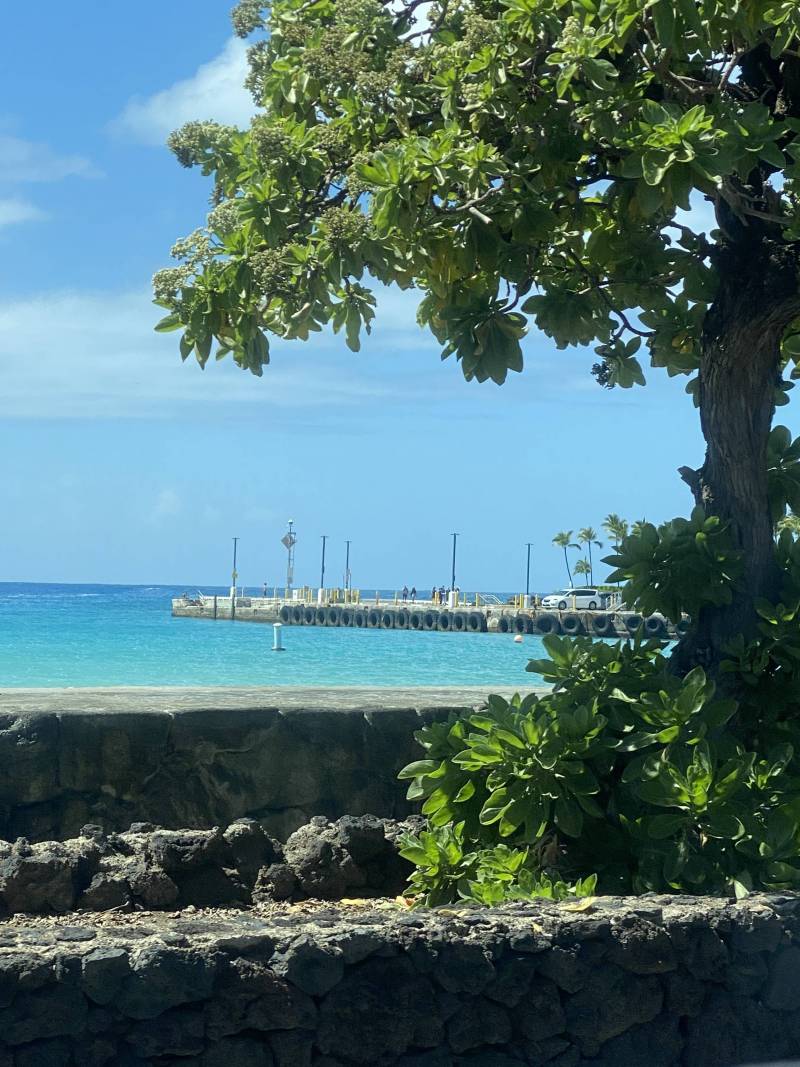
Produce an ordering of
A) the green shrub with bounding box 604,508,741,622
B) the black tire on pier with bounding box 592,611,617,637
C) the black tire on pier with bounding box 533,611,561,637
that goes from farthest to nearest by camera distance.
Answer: the black tire on pier with bounding box 533,611,561,637
the black tire on pier with bounding box 592,611,617,637
the green shrub with bounding box 604,508,741,622

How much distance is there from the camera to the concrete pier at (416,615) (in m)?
80.6

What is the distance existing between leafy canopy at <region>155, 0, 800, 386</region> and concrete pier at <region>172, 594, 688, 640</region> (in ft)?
232

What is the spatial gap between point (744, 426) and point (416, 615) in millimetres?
85618

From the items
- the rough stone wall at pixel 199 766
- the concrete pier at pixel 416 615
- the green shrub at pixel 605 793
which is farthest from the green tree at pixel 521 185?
the concrete pier at pixel 416 615

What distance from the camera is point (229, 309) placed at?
500 cm

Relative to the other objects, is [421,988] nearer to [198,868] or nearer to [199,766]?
[198,868]

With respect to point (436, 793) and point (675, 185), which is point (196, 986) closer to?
point (436, 793)

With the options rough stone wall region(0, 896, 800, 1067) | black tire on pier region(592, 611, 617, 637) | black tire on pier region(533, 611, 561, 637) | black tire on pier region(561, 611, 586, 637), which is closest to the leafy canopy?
rough stone wall region(0, 896, 800, 1067)

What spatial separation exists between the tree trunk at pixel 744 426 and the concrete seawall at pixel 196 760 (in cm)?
148

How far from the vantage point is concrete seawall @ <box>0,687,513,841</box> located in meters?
5.37

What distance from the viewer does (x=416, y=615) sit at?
90.7 m

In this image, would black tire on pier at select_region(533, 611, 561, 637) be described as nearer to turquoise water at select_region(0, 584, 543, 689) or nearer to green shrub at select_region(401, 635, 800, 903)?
turquoise water at select_region(0, 584, 543, 689)

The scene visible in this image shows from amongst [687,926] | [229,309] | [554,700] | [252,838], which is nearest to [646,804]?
[554,700]

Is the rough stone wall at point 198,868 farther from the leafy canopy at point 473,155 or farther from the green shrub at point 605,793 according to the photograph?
the leafy canopy at point 473,155
